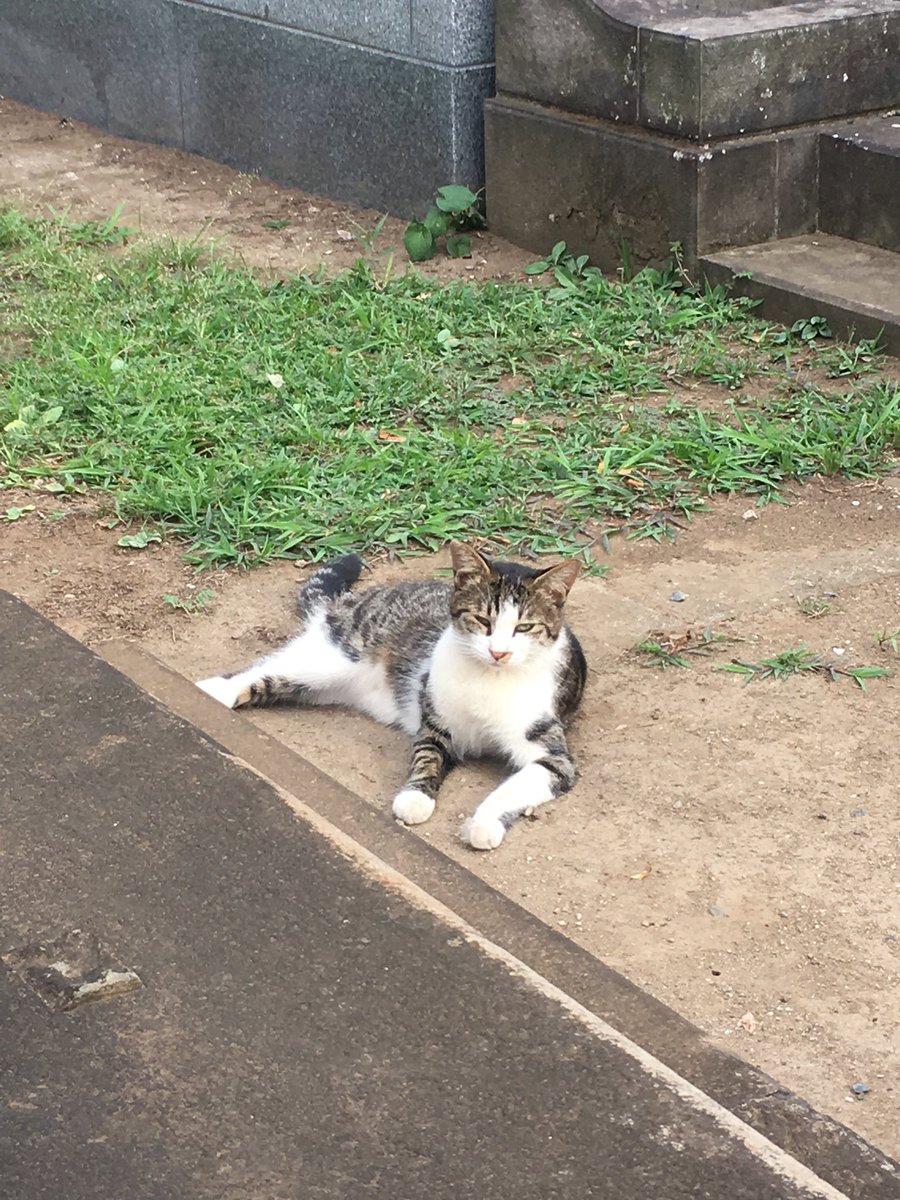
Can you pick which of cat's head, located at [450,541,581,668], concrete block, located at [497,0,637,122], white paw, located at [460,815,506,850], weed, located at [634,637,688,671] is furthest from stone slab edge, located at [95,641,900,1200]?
concrete block, located at [497,0,637,122]

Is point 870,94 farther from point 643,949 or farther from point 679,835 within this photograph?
point 643,949

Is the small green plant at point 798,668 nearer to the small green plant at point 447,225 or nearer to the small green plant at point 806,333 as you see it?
the small green plant at point 806,333

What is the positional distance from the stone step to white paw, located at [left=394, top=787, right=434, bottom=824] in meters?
4.37

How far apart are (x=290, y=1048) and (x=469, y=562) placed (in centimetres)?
207

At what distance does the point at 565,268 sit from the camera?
26.3ft

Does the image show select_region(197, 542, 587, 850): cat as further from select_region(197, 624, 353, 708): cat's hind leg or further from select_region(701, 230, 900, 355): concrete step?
select_region(701, 230, 900, 355): concrete step

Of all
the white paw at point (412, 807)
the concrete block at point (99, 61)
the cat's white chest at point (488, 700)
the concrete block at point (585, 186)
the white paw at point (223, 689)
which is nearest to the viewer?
the white paw at point (412, 807)

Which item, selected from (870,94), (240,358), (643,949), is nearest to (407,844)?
(643,949)

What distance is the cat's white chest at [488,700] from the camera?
14.5 ft

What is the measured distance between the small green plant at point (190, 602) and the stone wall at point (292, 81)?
13.0ft

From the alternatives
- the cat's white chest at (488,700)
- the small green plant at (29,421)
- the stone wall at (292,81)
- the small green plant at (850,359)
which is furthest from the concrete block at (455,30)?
the cat's white chest at (488,700)

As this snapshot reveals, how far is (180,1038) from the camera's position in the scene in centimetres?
255

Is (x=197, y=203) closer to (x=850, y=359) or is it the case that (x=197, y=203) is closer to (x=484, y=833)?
(x=850, y=359)

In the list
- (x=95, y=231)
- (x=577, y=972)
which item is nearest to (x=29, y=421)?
(x=95, y=231)
